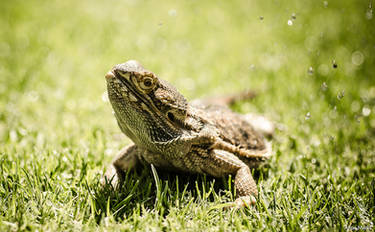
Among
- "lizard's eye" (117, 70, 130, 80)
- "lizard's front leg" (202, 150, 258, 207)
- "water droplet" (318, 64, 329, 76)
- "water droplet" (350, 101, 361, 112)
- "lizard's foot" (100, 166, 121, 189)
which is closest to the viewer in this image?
"lizard's eye" (117, 70, 130, 80)

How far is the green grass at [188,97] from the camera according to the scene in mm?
2566

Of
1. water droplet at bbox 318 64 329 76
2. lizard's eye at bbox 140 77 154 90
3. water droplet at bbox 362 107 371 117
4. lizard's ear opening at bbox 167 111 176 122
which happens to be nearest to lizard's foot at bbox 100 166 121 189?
lizard's ear opening at bbox 167 111 176 122

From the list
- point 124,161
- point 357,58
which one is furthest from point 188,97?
point 357,58

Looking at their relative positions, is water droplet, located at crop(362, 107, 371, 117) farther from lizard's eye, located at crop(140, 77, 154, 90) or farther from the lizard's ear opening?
lizard's eye, located at crop(140, 77, 154, 90)

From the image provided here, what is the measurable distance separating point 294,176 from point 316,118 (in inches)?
69.9

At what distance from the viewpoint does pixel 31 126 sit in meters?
4.11

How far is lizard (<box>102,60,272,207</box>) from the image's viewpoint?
2.59m

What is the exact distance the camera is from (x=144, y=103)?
263 centimetres

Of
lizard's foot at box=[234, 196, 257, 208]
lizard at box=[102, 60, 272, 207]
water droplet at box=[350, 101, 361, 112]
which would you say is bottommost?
lizard's foot at box=[234, 196, 257, 208]

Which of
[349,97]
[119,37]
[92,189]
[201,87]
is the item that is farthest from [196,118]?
[119,37]

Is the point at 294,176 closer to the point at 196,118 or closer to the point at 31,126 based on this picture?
the point at 196,118

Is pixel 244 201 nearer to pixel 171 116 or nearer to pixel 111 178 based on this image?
pixel 171 116

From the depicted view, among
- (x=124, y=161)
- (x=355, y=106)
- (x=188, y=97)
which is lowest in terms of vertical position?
(x=124, y=161)

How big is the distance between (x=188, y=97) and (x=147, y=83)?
2.61m
